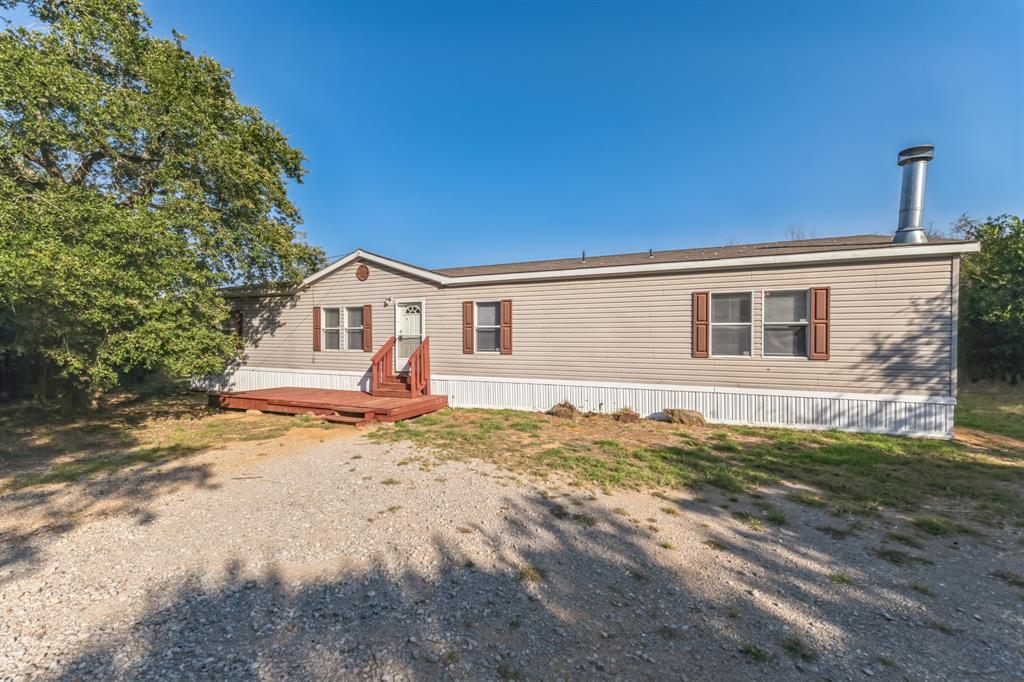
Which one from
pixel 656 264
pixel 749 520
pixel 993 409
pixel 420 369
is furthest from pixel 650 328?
pixel 993 409

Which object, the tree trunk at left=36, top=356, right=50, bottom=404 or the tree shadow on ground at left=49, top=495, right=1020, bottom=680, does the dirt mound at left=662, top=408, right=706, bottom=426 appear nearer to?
the tree shadow on ground at left=49, top=495, right=1020, bottom=680

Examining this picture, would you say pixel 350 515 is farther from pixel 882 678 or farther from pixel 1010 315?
pixel 1010 315

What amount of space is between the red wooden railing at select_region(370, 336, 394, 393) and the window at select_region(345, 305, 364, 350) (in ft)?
2.80

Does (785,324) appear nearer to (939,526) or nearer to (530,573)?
(939,526)

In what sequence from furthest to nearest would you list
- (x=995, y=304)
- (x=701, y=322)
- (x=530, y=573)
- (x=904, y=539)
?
(x=995, y=304), (x=701, y=322), (x=904, y=539), (x=530, y=573)

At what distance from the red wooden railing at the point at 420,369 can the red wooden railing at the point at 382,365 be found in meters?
0.70

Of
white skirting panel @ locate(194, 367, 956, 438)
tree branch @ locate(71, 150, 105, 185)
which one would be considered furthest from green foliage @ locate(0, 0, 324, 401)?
white skirting panel @ locate(194, 367, 956, 438)

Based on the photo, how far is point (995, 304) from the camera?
41.3 ft

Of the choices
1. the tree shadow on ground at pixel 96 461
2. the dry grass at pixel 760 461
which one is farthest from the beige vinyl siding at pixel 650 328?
the tree shadow on ground at pixel 96 461

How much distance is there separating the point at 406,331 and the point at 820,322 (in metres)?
9.30

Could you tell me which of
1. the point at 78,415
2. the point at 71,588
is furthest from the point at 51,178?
the point at 71,588

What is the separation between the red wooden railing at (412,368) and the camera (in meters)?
10.0

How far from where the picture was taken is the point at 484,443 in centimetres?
683

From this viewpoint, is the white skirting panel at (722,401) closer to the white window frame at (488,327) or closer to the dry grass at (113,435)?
the white window frame at (488,327)
